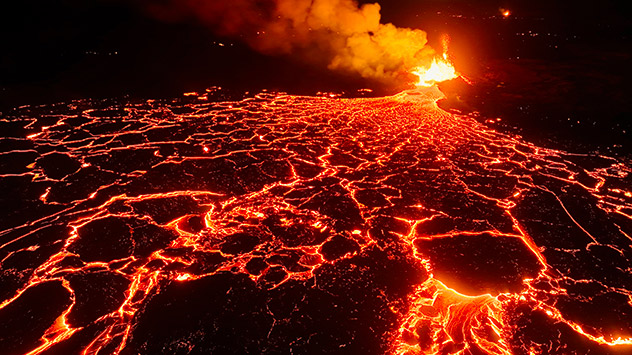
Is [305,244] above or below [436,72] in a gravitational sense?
below

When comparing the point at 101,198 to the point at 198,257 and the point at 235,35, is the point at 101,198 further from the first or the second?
the point at 235,35

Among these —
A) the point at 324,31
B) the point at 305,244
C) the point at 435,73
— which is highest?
the point at 324,31

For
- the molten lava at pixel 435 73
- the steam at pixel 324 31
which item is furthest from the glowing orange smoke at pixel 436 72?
the steam at pixel 324 31

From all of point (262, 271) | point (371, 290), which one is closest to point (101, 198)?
point (262, 271)

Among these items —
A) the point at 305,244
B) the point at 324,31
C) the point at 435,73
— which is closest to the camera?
the point at 305,244

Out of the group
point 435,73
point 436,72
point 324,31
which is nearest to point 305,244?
point 435,73

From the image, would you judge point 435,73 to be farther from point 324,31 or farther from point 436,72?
point 324,31

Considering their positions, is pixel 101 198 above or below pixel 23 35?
below

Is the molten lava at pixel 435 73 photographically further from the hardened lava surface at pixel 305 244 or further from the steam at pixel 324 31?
the hardened lava surface at pixel 305 244
